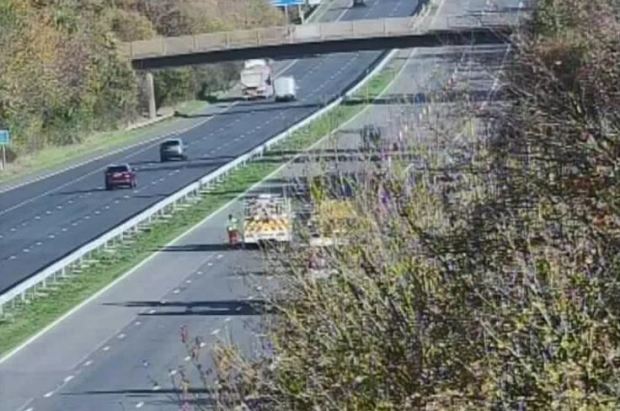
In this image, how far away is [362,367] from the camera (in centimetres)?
1630

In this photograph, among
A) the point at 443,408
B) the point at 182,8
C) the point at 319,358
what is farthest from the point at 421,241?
the point at 182,8

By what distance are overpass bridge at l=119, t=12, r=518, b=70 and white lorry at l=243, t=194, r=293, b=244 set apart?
121ft

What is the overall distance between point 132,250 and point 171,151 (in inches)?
1172

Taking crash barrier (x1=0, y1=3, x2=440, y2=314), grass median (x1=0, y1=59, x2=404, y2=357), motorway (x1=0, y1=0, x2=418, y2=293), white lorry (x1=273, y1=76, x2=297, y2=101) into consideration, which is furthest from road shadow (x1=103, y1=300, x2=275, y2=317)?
white lorry (x1=273, y1=76, x2=297, y2=101)

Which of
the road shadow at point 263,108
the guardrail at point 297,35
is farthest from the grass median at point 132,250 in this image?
the road shadow at point 263,108

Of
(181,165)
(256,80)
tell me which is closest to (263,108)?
(256,80)

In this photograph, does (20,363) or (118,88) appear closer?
(20,363)

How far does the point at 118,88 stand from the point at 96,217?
33.6 metres

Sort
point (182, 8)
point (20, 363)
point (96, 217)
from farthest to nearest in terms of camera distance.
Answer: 1. point (182, 8)
2. point (96, 217)
3. point (20, 363)

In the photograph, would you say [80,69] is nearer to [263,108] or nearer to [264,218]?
[263,108]

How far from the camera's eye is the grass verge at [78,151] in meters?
86.7

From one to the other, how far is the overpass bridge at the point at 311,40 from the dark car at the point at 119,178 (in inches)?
676

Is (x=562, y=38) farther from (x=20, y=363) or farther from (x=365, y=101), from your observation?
(x=365, y=101)

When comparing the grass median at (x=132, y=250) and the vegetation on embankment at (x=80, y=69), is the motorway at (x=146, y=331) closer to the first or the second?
the grass median at (x=132, y=250)
